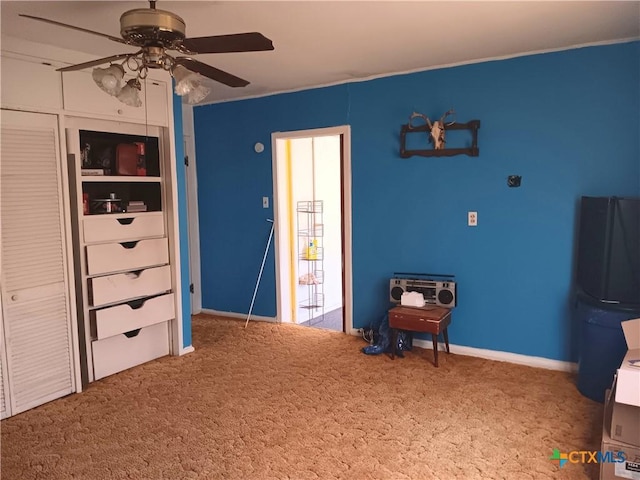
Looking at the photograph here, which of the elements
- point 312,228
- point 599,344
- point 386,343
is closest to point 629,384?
point 599,344

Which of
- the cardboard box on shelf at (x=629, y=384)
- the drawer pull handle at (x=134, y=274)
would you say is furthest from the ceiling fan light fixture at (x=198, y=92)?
the cardboard box on shelf at (x=629, y=384)

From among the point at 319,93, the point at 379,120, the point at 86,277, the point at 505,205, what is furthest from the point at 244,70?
the point at 505,205

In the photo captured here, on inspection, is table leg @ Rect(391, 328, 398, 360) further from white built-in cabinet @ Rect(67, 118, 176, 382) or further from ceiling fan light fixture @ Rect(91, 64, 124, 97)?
ceiling fan light fixture @ Rect(91, 64, 124, 97)

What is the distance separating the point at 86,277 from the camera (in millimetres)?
3410

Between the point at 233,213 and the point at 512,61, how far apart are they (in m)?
2.88

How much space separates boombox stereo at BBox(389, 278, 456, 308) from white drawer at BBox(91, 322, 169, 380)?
1.87 m

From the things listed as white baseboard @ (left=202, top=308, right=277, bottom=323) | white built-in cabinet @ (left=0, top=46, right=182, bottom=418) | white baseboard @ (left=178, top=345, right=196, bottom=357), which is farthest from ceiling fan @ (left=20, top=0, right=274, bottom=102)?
white baseboard @ (left=202, top=308, right=277, bottom=323)

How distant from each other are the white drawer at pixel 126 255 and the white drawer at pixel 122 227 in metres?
0.05

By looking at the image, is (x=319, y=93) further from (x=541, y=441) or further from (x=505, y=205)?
(x=541, y=441)

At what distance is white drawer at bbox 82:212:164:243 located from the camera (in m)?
3.43

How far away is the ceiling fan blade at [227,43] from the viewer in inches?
76.2

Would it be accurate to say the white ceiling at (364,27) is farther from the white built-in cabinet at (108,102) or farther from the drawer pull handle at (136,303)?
the drawer pull handle at (136,303)

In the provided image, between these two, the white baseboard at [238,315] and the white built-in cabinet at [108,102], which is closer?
the white built-in cabinet at [108,102]

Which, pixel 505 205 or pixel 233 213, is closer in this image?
pixel 505 205
